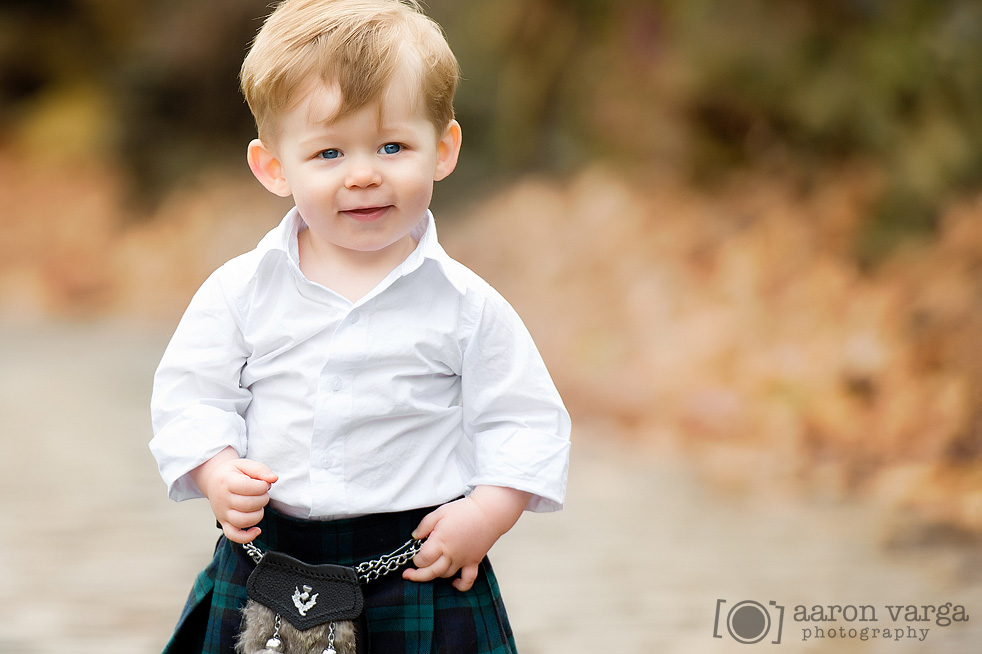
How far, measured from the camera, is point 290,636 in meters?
1.29

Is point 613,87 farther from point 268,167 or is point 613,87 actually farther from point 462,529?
point 462,529

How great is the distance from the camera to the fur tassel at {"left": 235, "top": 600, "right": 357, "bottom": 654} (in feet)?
4.22

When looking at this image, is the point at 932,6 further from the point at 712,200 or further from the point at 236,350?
the point at 236,350

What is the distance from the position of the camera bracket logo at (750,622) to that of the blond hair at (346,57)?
1524mm

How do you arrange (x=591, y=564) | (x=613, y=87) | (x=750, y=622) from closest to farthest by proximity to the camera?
(x=750, y=622) → (x=591, y=564) → (x=613, y=87)

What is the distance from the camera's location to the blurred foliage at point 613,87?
4.30 metres

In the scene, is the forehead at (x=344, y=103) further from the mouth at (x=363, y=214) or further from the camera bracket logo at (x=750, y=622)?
the camera bracket logo at (x=750, y=622)

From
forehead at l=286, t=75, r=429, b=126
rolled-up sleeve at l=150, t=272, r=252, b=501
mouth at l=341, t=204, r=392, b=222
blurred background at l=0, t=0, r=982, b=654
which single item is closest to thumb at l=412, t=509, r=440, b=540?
rolled-up sleeve at l=150, t=272, r=252, b=501

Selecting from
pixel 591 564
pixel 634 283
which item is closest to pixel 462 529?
pixel 591 564

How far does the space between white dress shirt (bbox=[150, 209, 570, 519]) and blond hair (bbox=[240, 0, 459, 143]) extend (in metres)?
0.17

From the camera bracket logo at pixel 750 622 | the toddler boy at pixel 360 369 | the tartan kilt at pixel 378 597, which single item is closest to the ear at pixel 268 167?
the toddler boy at pixel 360 369

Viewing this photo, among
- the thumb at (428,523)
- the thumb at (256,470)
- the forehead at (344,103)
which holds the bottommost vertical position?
the thumb at (256,470)

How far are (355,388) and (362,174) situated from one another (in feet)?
0.82

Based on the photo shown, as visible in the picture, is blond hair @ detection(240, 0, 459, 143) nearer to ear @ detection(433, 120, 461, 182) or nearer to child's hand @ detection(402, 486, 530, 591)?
→ ear @ detection(433, 120, 461, 182)
